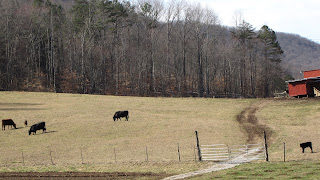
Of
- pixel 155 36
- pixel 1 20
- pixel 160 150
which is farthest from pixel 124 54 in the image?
pixel 160 150

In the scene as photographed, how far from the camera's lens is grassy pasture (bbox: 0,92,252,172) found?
30.5 m

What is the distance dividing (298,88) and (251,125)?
63.4 feet

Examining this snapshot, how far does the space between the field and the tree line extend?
2304 centimetres

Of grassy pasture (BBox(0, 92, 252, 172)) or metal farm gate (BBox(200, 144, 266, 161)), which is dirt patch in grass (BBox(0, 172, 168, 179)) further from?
metal farm gate (BBox(200, 144, 266, 161))

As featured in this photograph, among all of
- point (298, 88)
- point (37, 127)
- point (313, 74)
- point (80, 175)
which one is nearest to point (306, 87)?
point (298, 88)

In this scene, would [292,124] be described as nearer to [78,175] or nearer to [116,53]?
[78,175]

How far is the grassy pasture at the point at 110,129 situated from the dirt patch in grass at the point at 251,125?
2.85ft

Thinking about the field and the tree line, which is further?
the tree line

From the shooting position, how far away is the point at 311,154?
2802cm

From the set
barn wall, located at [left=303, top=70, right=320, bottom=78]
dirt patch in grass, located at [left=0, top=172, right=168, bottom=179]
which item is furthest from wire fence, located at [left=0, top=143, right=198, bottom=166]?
barn wall, located at [left=303, top=70, right=320, bottom=78]

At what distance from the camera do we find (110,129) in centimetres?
3997

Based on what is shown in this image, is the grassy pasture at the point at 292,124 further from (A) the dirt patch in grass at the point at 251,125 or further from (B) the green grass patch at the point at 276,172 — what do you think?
(B) the green grass patch at the point at 276,172

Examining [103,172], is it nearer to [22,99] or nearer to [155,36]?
[22,99]

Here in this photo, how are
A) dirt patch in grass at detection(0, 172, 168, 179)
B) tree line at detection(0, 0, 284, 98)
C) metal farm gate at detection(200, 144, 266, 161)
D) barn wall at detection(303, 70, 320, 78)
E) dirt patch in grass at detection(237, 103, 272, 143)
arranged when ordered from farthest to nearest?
1. tree line at detection(0, 0, 284, 98)
2. barn wall at detection(303, 70, 320, 78)
3. dirt patch in grass at detection(237, 103, 272, 143)
4. metal farm gate at detection(200, 144, 266, 161)
5. dirt patch in grass at detection(0, 172, 168, 179)
